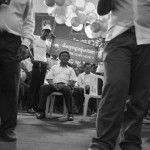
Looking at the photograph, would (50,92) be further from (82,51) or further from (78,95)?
(82,51)

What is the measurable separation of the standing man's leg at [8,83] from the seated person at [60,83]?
93.3 inches

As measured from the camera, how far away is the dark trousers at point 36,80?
520 centimetres

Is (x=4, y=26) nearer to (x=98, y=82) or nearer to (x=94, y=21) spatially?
(x=98, y=82)

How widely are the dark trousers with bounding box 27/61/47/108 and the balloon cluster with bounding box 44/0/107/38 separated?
1857mm

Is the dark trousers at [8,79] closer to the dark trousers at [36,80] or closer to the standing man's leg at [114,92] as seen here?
the standing man's leg at [114,92]

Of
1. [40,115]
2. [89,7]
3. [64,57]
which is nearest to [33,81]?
[64,57]

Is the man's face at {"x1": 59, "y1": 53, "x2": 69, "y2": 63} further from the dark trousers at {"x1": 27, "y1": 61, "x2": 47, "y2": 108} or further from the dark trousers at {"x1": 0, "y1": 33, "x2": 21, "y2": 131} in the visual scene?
the dark trousers at {"x1": 0, "y1": 33, "x2": 21, "y2": 131}

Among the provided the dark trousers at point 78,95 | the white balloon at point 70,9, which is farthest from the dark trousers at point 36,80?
the white balloon at point 70,9

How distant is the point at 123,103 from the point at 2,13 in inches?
47.3

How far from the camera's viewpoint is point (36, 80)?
5238 millimetres

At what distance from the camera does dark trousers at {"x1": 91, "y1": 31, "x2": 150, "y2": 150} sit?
5.67ft

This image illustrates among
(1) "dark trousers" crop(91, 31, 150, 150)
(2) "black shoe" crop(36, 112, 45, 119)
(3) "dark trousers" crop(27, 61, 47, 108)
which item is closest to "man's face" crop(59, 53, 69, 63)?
(3) "dark trousers" crop(27, 61, 47, 108)

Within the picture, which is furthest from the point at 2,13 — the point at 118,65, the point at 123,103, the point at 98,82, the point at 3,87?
the point at 98,82

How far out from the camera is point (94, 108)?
22.1 ft
